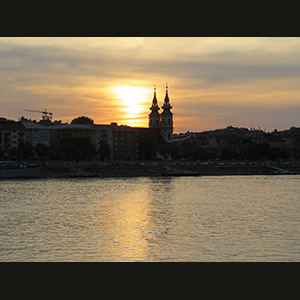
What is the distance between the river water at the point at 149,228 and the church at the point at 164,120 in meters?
133

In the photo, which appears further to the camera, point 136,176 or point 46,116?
point 46,116

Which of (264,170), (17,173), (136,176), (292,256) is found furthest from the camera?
(264,170)

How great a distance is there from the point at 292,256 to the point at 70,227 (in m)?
14.7

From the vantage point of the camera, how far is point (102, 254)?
76.7 feet

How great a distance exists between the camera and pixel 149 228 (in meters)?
31.5

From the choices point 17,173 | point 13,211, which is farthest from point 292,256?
point 17,173

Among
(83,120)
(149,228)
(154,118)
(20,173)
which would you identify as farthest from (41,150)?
(149,228)

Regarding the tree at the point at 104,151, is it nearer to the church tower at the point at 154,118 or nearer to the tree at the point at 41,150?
the tree at the point at 41,150

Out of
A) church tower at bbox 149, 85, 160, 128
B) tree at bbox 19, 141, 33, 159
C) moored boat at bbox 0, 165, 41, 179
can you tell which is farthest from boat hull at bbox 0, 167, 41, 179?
church tower at bbox 149, 85, 160, 128

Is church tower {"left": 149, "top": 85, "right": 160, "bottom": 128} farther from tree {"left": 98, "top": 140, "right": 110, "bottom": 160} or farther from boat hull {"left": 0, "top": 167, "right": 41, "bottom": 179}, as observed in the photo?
boat hull {"left": 0, "top": 167, "right": 41, "bottom": 179}

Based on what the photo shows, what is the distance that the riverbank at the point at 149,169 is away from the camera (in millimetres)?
96562

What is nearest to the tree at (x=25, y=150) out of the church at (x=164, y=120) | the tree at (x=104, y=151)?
the tree at (x=104, y=151)

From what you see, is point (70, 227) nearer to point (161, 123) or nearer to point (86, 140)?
point (86, 140)

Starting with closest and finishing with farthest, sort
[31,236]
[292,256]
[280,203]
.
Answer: [292,256] < [31,236] < [280,203]
